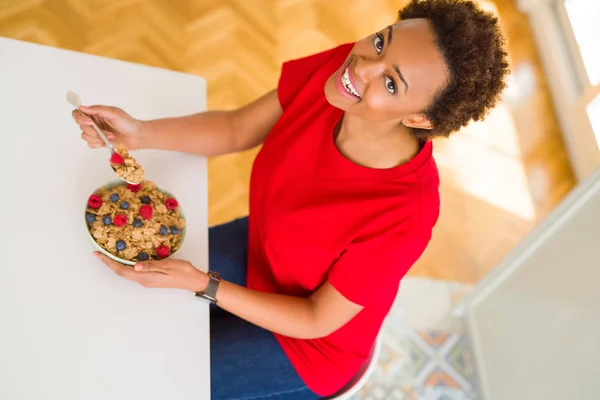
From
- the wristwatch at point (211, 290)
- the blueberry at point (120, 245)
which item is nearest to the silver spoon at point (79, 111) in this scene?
the blueberry at point (120, 245)

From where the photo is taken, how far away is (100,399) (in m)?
0.90

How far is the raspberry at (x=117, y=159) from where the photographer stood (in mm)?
970

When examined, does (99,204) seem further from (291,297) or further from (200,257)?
(291,297)

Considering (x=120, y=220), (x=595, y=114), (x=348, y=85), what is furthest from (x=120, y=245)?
(x=595, y=114)

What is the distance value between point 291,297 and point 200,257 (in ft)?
0.69

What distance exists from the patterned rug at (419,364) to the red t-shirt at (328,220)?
0.74m

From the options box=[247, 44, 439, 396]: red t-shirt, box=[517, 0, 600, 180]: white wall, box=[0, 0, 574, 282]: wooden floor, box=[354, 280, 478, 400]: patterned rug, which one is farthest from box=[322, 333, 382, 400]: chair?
box=[517, 0, 600, 180]: white wall

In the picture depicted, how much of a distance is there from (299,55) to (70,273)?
1.62 metres

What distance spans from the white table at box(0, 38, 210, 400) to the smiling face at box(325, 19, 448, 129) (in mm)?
394

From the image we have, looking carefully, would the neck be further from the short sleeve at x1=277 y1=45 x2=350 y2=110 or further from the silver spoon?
the silver spoon

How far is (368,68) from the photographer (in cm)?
94

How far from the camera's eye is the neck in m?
1.06

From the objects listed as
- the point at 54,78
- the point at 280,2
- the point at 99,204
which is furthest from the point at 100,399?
the point at 280,2

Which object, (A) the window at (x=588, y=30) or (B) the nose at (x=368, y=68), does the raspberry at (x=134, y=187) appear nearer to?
(B) the nose at (x=368, y=68)
